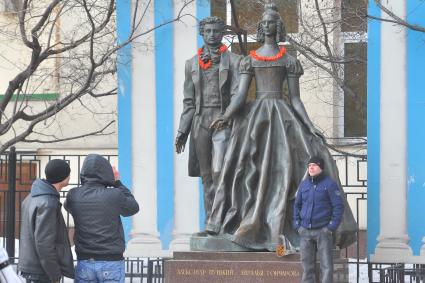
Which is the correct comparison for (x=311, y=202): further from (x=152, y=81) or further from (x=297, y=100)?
(x=152, y=81)

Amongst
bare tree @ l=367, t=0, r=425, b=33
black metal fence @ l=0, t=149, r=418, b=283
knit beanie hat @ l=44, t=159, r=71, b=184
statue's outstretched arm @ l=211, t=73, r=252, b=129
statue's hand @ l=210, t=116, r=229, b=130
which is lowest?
black metal fence @ l=0, t=149, r=418, b=283

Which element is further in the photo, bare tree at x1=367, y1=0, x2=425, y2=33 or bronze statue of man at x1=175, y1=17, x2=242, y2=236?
bare tree at x1=367, y1=0, x2=425, y2=33

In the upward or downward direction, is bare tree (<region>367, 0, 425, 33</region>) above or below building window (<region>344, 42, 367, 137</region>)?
above

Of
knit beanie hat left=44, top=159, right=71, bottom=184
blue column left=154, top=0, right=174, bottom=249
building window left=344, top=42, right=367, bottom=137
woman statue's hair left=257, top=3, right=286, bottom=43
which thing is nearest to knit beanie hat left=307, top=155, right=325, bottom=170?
woman statue's hair left=257, top=3, right=286, bottom=43

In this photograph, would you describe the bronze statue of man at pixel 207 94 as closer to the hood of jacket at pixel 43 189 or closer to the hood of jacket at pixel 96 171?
the hood of jacket at pixel 96 171

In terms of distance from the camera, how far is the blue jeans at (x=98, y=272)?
1010 cm

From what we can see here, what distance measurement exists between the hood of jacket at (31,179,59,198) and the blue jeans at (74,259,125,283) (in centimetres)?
63

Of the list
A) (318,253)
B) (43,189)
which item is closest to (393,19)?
(318,253)

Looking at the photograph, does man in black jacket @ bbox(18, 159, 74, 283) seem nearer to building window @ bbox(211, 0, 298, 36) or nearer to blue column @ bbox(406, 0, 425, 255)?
blue column @ bbox(406, 0, 425, 255)

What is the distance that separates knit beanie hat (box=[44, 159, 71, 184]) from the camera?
10195mm

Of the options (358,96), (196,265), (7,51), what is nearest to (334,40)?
(358,96)

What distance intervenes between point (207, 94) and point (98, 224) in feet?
11.9

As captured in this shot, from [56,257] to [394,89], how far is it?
266 inches

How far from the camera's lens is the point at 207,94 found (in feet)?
44.3
